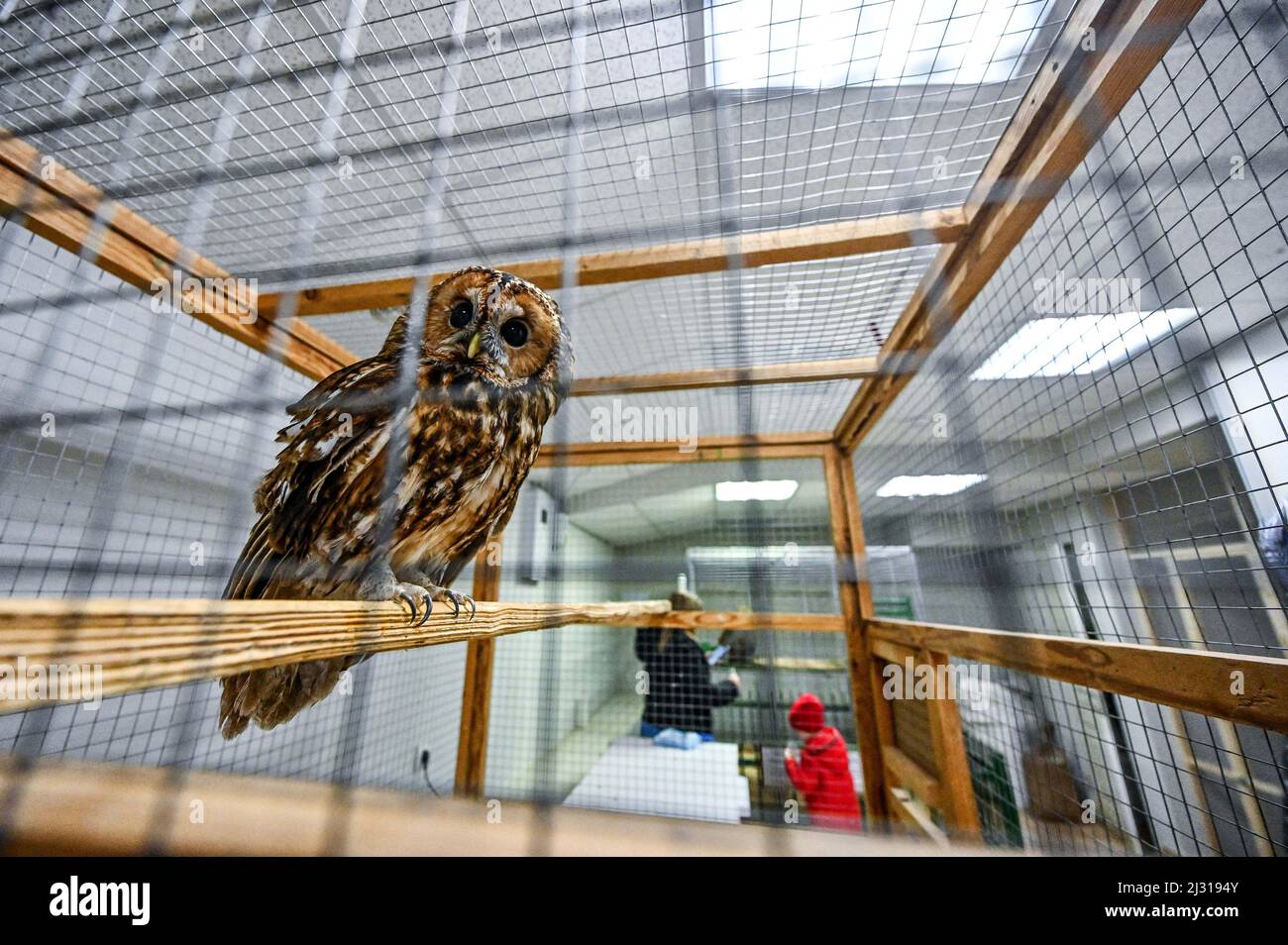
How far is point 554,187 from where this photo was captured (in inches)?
35.0

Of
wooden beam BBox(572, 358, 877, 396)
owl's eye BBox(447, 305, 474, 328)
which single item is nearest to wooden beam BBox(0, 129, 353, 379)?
owl's eye BBox(447, 305, 474, 328)

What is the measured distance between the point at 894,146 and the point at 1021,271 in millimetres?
340

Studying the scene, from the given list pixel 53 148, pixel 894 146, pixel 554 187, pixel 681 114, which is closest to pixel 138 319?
pixel 53 148

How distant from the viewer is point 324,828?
0.28 meters

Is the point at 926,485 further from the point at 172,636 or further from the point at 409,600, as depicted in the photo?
the point at 172,636

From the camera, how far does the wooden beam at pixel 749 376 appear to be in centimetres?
118

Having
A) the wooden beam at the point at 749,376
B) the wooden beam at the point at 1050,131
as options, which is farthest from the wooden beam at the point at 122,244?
the wooden beam at the point at 1050,131

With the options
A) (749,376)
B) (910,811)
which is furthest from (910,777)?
(749,376)

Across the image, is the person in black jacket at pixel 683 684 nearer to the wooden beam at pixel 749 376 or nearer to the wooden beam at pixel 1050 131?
the wooden beam at pixel 749 376

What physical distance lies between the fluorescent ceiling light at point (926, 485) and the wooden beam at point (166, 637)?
124cm

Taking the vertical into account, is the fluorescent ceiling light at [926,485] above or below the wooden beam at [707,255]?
below

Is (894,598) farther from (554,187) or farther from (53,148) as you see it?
(53,148)

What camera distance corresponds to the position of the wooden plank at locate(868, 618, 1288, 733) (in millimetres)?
341

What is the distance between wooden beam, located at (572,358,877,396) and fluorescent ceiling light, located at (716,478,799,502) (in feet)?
2.07
